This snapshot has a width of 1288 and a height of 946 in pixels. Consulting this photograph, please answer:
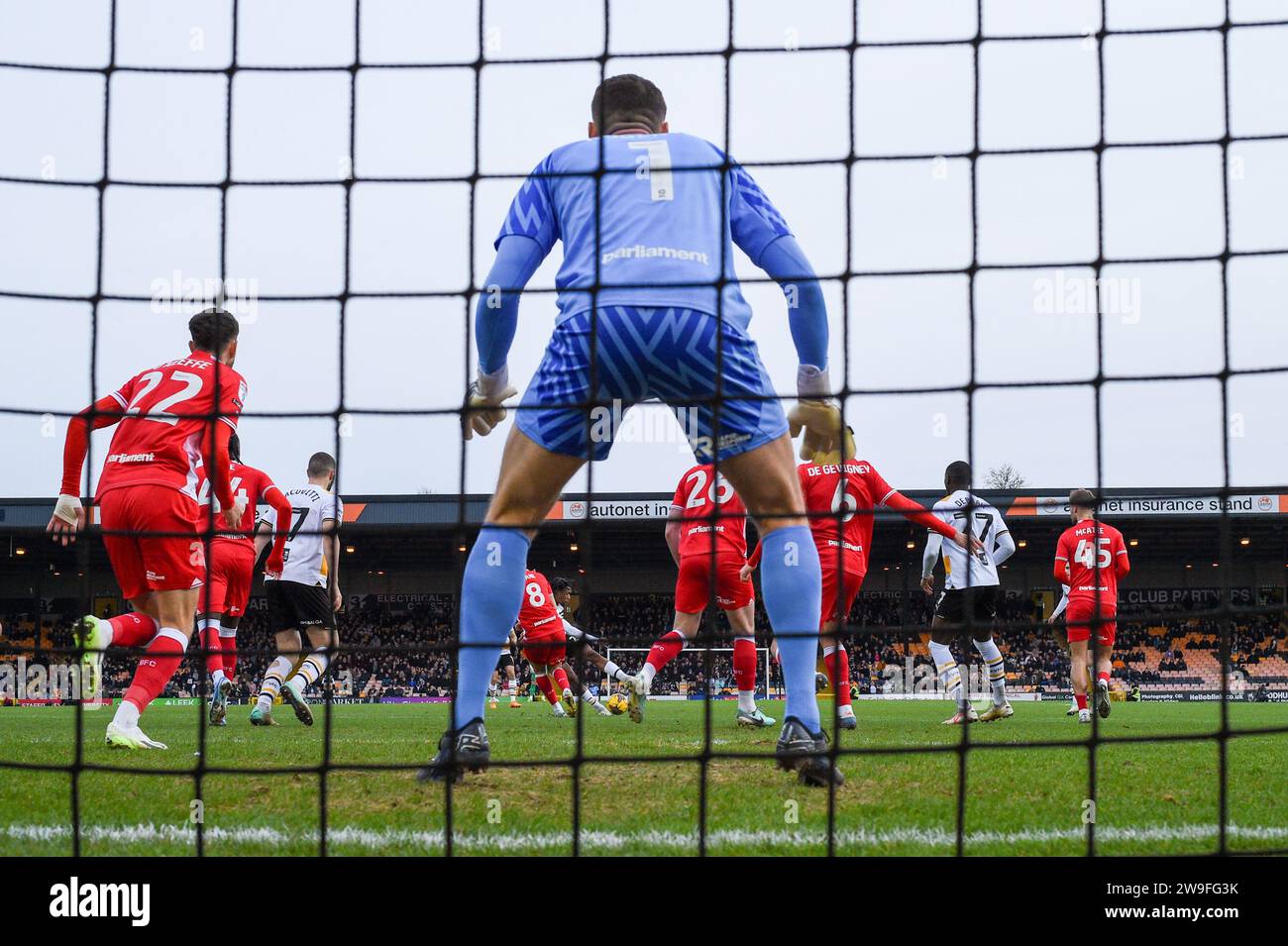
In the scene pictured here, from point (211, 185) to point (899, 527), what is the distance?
24.9m

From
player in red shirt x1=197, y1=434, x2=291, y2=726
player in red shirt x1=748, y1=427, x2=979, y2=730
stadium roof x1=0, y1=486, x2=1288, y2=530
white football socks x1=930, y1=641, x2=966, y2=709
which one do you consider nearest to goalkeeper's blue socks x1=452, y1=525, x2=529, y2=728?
player in red shirt x1=748, y1=427, x2=979, y2=730

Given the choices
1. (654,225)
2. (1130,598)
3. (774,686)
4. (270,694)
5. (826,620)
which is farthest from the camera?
(1130,598)

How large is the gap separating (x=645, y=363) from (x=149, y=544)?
302cm

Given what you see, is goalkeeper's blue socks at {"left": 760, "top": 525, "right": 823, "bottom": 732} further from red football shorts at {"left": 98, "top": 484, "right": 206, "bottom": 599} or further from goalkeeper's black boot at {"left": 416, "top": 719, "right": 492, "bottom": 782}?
red football shorts at {"left": 98, "top": 484, "right": 206, "bottom": 599}

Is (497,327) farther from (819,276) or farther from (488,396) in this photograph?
(819,276)

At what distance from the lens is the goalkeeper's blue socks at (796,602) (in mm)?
3723

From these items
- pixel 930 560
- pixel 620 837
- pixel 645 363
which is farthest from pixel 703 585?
pixel 620 837

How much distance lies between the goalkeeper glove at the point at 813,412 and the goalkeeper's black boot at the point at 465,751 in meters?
1.27

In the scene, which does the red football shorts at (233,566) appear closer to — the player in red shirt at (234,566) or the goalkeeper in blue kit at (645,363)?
the player in red shirt at (234,566)

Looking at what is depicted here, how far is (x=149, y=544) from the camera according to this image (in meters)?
5.57

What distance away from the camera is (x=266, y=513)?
36.5 ft

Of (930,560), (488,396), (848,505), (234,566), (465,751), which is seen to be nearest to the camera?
(465,751)

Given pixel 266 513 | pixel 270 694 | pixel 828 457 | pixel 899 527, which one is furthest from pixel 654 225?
pixel 899 527
